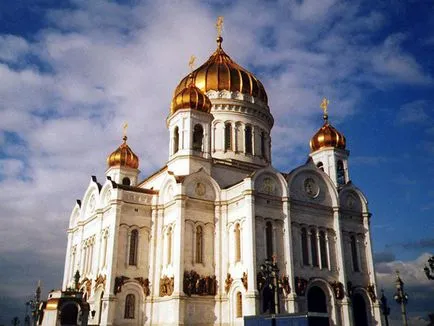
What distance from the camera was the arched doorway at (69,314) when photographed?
26297 mm

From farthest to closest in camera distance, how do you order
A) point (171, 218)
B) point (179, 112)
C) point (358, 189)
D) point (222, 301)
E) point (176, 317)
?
point (358, 189)
point (179, 112)
point (171, 218)
point (222, 301)
point (176, 317)

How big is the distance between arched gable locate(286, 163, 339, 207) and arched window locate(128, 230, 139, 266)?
10.2 m

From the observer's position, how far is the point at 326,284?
2848 cm

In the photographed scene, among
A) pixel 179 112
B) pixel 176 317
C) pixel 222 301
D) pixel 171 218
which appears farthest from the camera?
pixel 179 112

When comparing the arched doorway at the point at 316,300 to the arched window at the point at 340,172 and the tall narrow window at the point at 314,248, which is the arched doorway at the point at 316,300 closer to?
the tall narrow window at the point at 314,248

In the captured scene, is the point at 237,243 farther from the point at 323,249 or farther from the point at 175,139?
the point at 175,139

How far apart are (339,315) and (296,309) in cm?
375

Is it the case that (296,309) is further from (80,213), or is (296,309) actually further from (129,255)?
(80,213)

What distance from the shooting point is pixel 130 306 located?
2734cm

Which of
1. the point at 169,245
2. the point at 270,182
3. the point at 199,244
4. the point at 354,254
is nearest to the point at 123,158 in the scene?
the point at 169,245

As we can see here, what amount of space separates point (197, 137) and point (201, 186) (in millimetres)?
3953

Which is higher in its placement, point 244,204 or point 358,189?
point 358,189

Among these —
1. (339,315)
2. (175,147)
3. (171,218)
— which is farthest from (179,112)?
(339,315)

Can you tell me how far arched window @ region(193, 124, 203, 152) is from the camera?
3105cm
